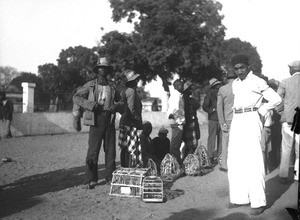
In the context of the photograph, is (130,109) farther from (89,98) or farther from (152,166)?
(152,166)

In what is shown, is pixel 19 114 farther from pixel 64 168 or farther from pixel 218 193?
pixel 218 193

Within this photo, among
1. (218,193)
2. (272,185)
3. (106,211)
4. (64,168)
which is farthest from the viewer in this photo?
(64,168)

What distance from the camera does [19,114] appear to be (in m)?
16.2

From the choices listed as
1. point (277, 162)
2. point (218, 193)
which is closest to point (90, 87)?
point (218, 193)

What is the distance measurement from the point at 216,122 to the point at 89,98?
3.62 metres

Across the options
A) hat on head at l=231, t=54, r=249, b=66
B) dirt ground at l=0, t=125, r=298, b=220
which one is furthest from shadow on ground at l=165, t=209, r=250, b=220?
hat on head at l=231, t=54, r=249, b=66

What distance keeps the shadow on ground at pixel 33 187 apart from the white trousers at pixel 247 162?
2.74 metres

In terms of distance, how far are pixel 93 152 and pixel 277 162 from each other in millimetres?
4653

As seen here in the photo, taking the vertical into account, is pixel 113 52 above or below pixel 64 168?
above

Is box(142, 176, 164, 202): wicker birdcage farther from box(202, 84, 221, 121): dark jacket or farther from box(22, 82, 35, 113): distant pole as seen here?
box(22, 82, 35, 113): distant pole

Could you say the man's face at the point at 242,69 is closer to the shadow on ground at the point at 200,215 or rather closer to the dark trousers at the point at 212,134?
the shadow on ground at the point at 200,215

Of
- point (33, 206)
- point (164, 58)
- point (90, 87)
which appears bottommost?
point (33, 206)

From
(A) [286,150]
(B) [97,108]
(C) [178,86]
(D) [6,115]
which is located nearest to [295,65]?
(A) [286,150]

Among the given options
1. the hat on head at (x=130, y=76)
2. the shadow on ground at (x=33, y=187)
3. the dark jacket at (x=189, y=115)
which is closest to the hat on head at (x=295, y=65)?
the dark jacket at (x=189, y=115)
